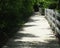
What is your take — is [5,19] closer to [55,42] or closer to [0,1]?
[0,1]

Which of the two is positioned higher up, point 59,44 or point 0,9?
point 0,9

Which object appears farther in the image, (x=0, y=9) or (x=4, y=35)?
(x=4, y=35)

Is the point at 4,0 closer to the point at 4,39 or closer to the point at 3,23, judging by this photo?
the point at 3,23

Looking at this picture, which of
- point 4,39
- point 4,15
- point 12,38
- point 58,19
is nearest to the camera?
point 4,15

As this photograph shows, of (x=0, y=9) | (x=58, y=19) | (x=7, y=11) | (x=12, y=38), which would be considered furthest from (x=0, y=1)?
(x=58, y=19)

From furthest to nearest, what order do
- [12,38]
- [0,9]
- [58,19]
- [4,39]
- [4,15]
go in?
[58,19], [12,38], [4,39], [4,15], [0,9]

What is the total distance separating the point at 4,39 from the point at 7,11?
1429mm

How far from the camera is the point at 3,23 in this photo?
429 inches

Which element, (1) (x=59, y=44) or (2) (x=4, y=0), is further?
(1) (x=59, y=44)

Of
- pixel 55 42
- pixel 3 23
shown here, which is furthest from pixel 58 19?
pixel 3 23

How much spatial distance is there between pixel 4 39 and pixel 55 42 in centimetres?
246

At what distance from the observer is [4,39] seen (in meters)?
12.3

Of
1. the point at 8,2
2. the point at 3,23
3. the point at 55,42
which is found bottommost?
the point at 55,42

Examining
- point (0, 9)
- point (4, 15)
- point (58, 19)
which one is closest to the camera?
point (0, 9)
